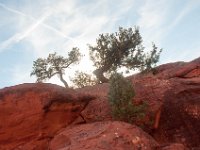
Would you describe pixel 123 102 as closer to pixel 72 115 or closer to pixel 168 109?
pixel 168 109

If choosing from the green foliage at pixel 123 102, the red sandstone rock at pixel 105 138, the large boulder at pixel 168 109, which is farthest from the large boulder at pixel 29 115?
the green foliage at pixel 123 102

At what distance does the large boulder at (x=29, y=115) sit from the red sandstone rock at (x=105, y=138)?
2.58m

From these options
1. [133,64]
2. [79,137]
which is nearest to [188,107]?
[79,137]

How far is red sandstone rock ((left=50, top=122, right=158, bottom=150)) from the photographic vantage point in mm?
12391

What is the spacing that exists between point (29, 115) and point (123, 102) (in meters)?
4.90

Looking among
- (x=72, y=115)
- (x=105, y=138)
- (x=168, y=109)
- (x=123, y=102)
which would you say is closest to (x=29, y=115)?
(x=72, y=115)

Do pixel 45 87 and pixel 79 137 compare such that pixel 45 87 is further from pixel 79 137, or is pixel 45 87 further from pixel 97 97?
pixel 79 137

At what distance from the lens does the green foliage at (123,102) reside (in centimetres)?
1644

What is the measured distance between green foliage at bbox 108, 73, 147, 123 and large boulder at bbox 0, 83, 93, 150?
274 cm

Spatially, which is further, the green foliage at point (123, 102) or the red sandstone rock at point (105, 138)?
the green foliage at point (123, 102)

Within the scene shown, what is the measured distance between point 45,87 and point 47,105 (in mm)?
1167

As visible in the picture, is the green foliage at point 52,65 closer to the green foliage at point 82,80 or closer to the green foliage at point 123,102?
the green foliage at point 82,80

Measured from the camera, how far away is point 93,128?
14125 mm

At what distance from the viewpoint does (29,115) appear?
16.6m
